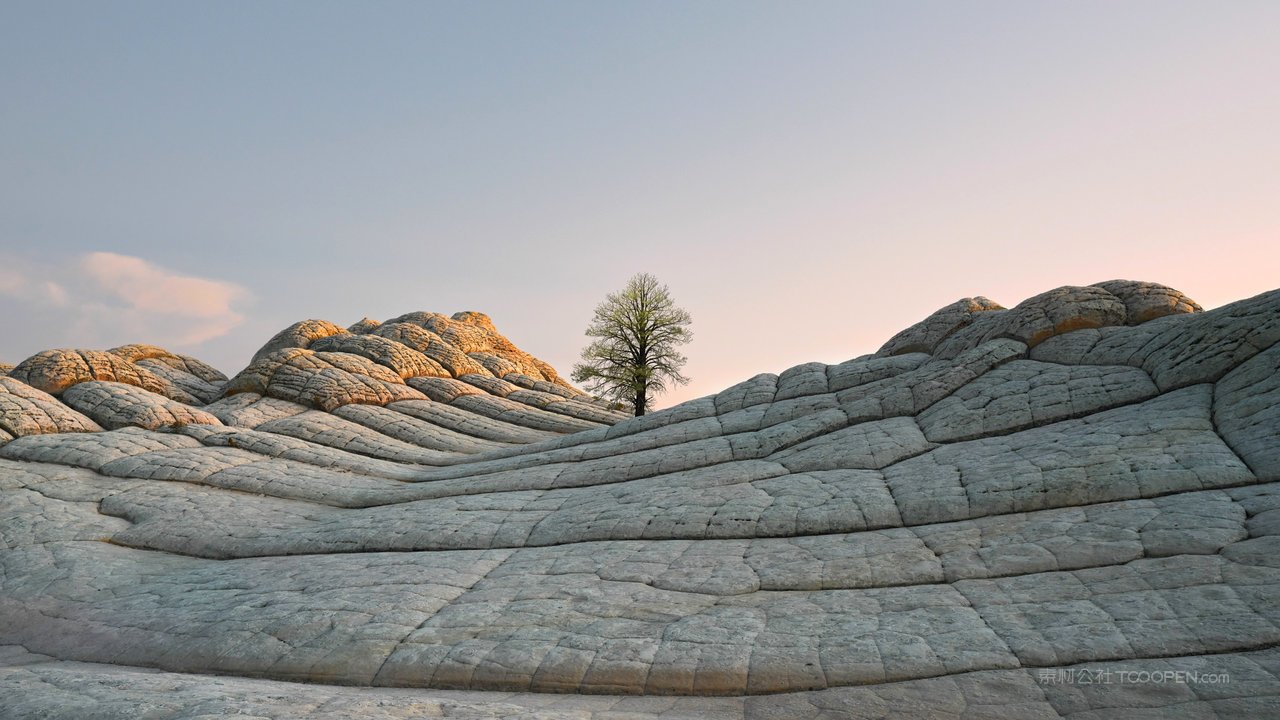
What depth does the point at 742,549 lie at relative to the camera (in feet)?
31.7

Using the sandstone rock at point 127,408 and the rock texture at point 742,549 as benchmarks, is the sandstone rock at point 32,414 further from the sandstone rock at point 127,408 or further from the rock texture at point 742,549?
the sandstone rock at point 127,408

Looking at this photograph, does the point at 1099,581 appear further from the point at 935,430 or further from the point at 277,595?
the point at 277,595

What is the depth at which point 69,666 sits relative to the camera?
867 cm

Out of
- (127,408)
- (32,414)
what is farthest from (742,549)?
(32,414)

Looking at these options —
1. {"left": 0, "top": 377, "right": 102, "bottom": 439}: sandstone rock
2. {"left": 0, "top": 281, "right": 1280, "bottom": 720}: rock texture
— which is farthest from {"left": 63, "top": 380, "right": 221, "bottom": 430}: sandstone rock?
{"left": 0, "top": 377, "right": 102, "bottom": 439}: sandstone rock

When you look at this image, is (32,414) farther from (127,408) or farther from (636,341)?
(636,341)

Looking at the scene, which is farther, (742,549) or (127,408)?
(127,408)

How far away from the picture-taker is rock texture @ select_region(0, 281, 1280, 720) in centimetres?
591

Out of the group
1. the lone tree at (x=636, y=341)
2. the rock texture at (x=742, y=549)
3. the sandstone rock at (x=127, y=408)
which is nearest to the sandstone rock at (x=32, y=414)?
the rock texture at (x=742, y=549)

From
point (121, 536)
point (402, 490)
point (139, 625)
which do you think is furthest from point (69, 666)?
point (402, 490)

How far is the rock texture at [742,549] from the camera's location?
5906 millimetres

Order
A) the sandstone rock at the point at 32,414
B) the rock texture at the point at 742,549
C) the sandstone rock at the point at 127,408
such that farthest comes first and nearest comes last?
the sandstone rock at the point at 127,408 < the sandstone rock at the point at 32,414 < the rock texture at the point at 742,549

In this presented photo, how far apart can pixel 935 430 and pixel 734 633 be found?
7275 mm

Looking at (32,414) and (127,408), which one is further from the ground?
(127,408)
